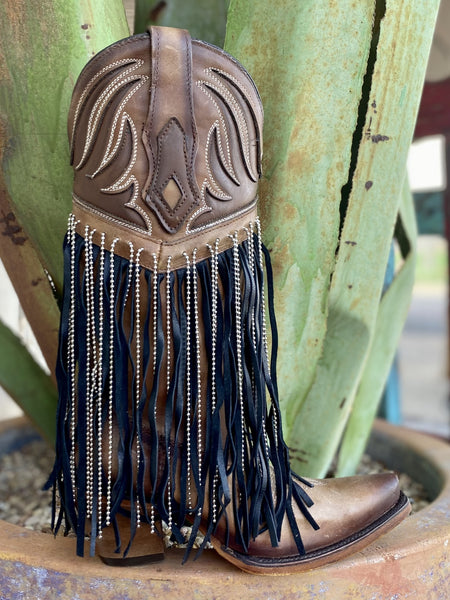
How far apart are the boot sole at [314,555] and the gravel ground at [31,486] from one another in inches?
14.9

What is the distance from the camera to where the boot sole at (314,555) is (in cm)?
72

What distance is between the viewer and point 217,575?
715mm

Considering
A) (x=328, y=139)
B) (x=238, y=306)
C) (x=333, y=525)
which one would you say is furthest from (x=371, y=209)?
(x=333, y=525)

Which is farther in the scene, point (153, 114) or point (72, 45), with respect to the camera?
point (72, 45)

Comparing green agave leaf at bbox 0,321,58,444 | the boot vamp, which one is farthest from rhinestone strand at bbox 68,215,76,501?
green agave leaf at bbox 0,321,58,444

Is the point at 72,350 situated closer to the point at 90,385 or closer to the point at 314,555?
the point at 90,385

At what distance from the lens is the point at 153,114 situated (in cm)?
67

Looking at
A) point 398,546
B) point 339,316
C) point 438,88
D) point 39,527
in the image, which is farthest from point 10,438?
point 438,88

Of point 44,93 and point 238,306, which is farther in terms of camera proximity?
point 44,93

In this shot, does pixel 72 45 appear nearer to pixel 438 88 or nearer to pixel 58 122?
pixel 58 122

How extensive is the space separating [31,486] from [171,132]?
87 cm

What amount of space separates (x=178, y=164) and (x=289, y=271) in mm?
281

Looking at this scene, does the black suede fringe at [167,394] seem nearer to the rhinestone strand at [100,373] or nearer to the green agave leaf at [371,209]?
the rhinestone strand at [100,373]

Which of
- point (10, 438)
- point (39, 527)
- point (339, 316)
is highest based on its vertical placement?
point (339, 316)
